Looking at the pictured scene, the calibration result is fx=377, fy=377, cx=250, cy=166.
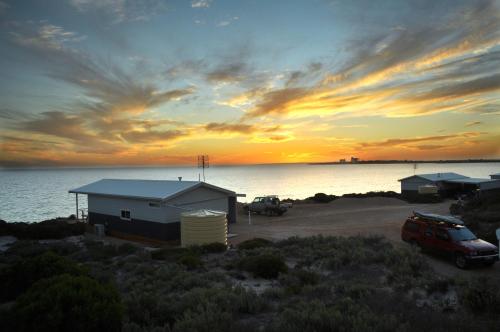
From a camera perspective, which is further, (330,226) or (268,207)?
(268,207)

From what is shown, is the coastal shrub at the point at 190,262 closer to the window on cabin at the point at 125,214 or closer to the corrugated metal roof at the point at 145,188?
the corrugated metal roof at the point at 145,188

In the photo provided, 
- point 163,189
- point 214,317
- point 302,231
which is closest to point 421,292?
point 214,317

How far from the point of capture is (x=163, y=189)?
85.5 feet

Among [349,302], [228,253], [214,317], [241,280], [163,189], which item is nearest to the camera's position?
[214,317]

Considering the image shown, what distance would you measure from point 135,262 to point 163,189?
10.6 m

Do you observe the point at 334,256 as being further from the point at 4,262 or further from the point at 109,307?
the point at 4,262

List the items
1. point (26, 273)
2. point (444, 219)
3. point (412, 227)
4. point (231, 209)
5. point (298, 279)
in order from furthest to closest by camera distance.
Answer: point (231, 209) → point (412, 227) → point (444, 219) → point (298, 279) → point (26, 273)

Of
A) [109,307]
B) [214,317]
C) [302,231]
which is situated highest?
[109,307]

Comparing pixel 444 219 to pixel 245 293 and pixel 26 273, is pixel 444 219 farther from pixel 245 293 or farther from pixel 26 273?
pixel 26 273

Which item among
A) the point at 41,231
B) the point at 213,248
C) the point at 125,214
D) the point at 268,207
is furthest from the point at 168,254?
the point at 268,207

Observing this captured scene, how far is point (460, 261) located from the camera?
15891mm

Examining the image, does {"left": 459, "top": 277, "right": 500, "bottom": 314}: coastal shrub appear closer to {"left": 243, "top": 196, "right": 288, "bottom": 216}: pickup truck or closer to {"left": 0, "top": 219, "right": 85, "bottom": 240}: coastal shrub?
{"left": 0, "top": 219, "right": 85, "bottom": 240}: coastal shrub

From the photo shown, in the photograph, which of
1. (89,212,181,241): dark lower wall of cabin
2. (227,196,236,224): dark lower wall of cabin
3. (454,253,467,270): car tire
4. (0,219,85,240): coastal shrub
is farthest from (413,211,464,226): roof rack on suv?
(0,219,85,240): coastal shrub

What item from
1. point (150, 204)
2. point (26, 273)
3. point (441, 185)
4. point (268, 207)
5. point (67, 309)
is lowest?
point (268, 207)
